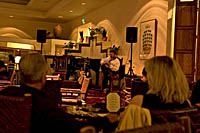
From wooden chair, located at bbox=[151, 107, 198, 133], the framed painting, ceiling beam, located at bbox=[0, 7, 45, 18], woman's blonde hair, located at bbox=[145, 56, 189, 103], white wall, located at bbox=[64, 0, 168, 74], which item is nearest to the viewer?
wooden chair, located at bbox=[151, 107, 198, 133]

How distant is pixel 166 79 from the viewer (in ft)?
5.72

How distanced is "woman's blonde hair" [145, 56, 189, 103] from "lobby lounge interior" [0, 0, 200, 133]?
0.19 meters

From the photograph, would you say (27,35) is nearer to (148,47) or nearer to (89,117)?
(148,47)

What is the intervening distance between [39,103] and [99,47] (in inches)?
369

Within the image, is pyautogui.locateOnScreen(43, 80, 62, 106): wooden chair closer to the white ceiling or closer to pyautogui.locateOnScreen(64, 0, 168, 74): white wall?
pyautogui.locateOnScreen(64, 0, 168, 74): white wall

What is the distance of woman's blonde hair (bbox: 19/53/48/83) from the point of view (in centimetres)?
179

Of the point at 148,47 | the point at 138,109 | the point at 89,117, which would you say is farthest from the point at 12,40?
the point at 138,109

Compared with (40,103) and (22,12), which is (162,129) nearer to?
(40,103)

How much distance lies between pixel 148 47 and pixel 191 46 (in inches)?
59.7

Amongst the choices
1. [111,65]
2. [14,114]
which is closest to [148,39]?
[111,65]

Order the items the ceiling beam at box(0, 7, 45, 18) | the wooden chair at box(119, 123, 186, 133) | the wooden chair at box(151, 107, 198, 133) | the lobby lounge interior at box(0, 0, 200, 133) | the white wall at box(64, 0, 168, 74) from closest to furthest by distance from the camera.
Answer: the wooden chair at box(119, 123, 186, 133) < the wooden chair at box(151, 107, 198, 133) < the lobby lounge interior at box(0, 0, 200, 133) < the white wall at box(64, 0, 168, 74) < the ceiling beam at box(0, 7, 45, 18)

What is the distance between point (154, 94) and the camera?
1.80 metres

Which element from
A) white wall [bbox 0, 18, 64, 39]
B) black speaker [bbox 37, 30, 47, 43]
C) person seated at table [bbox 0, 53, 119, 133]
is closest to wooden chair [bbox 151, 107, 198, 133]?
person seated at table [bbox 0, 53, 119, 133]

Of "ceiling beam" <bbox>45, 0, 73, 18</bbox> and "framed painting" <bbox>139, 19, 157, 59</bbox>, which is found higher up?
"ceiling beam" <bbox>45, 0, 73, 18</bbox>
